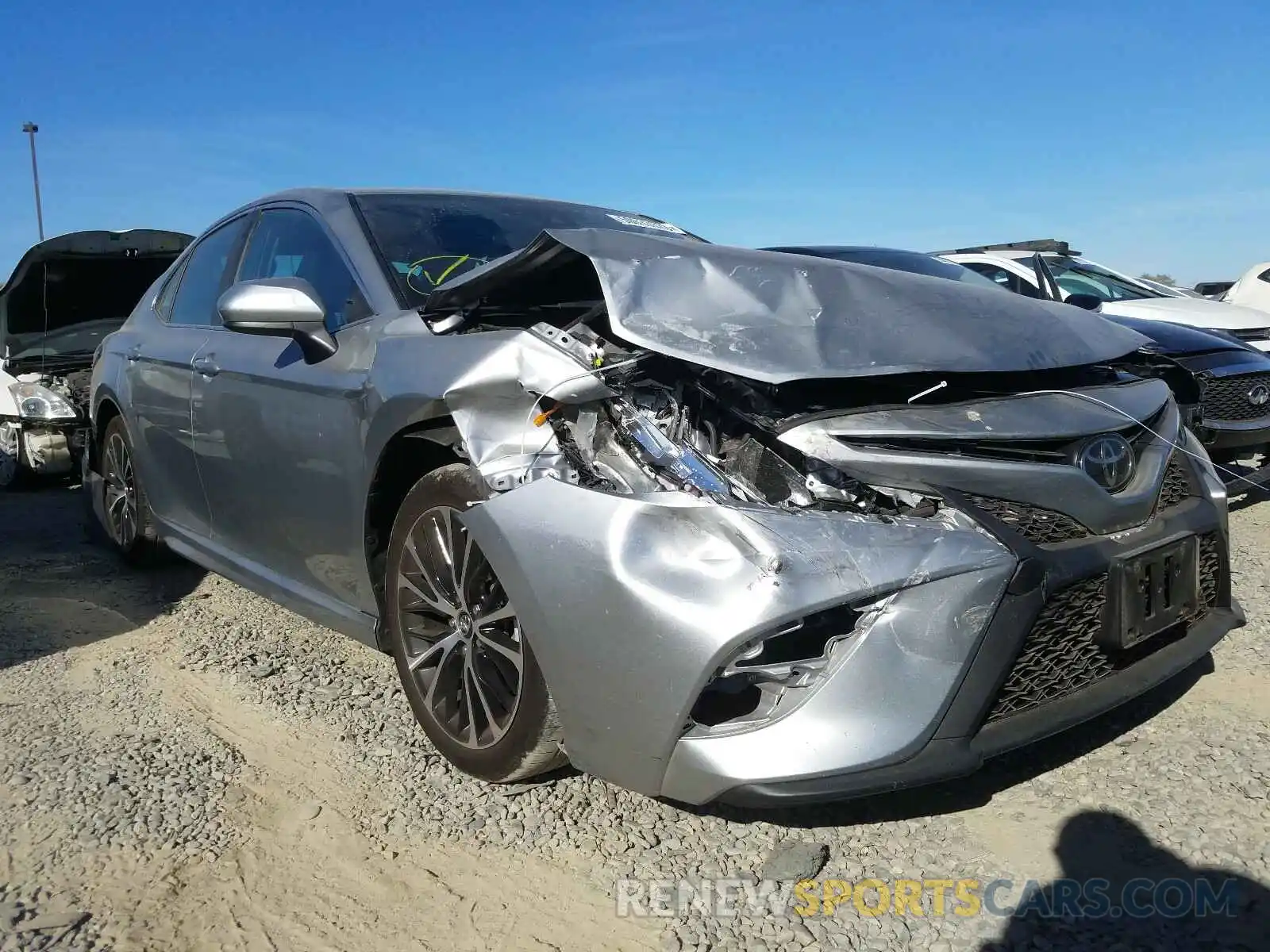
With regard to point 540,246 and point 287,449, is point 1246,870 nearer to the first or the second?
point 540,246

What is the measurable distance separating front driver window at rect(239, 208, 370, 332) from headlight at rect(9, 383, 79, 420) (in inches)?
176

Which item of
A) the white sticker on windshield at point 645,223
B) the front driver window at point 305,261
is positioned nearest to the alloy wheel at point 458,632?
the front driver window at point 305,261

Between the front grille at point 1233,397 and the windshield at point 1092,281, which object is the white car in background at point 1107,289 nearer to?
the windshield at point 1092,281

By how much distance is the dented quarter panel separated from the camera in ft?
6.23

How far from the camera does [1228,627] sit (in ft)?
8.38

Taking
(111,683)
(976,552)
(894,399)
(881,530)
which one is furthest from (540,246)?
(111,683)

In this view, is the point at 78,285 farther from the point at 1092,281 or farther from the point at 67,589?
the point at 1092,281

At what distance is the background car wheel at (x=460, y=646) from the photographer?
2.35m

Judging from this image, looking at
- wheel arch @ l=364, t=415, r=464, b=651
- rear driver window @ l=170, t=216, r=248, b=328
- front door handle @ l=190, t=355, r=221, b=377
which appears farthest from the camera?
rear driver window @ l=170, t=216, r=248, b=328

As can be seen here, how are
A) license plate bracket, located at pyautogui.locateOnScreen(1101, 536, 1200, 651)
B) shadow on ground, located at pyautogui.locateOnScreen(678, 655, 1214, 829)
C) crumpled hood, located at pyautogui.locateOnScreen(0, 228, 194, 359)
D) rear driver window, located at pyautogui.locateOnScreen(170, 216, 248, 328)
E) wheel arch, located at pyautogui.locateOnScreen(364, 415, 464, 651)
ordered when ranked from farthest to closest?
1. crumpled hood, located at pyautogui.locateOnScreen(0, 228, 194, 359)
2. rear driver window, located at pyautogui.locateOnScreen(170, 216, 248, 328)
3. wheel arch, located at pyautogui.locateOnScreen(364, 415, 464, 651)
4. shadow on ground, located at pyautogui.locateOnScreen(678, 655, 1214, 829)
5. license plate bracket, located at pyautogui.locateOnScreen(1101, 536, 1200, 651)

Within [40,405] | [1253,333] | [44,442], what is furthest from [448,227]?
[1253,333]

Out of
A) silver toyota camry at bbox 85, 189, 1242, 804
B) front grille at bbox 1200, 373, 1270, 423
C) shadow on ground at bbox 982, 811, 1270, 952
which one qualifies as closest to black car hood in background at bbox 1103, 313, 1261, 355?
front grille at bbox 1200, 373, 1270, 423

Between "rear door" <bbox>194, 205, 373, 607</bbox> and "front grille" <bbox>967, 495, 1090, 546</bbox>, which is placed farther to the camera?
"rear door" <bbox>194, 205, 373, 607</bbox>

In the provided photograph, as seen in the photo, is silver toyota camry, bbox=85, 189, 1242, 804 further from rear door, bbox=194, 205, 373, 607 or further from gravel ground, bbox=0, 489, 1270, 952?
gravel ground, bbox=0, 489, 1270, 952
